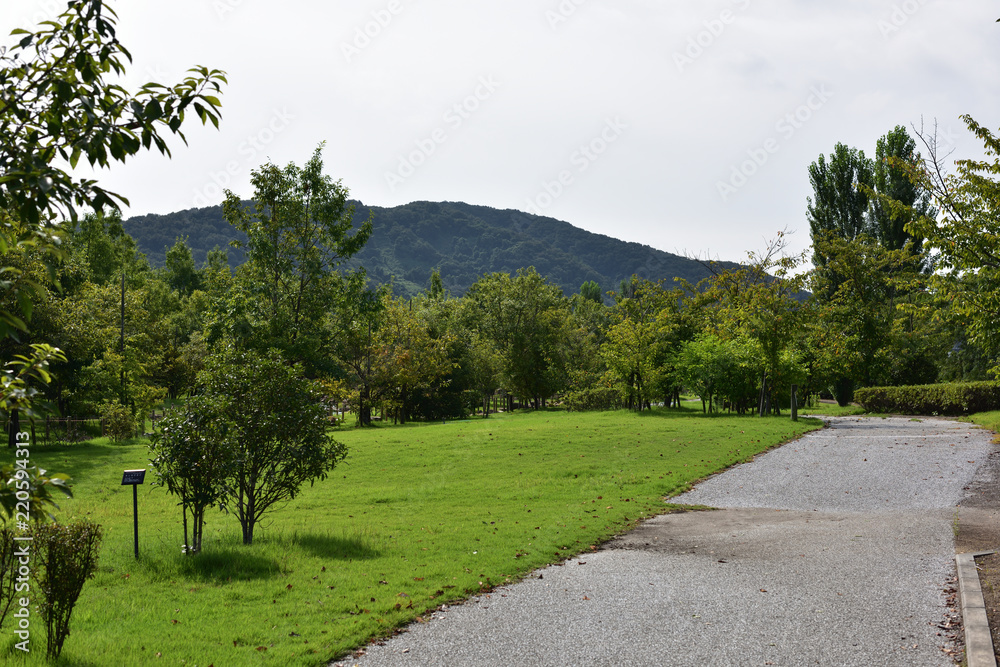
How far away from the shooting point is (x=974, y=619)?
6.20 metres

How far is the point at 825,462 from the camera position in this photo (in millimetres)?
17984

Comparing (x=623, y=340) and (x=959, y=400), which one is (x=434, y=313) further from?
(x=959, y=400)

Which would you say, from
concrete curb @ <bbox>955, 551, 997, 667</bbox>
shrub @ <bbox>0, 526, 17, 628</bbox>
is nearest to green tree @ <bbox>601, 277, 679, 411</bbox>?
concrete curb @ <bbox>955, 551, 997, 667</bbox>

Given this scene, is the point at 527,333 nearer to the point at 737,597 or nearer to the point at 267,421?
the point at 267,421

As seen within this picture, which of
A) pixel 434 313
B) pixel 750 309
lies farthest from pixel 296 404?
pixel 434 313

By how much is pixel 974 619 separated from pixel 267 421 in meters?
8.87

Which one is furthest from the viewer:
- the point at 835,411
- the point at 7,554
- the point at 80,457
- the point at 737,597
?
the point at 835,411

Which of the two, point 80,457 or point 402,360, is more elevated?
point 402,360

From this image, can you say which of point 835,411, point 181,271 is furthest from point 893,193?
point 181,271

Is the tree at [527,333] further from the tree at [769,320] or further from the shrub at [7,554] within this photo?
the shrub at [7,554]

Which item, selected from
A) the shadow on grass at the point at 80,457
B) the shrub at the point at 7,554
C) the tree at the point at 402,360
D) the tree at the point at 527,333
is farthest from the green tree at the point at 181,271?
the shrub at the point at 7,554

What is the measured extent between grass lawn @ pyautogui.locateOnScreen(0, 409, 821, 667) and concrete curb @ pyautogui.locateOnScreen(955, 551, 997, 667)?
4663 millimetres

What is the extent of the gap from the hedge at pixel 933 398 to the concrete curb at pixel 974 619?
25.2 metres

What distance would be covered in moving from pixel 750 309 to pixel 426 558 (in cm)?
2816
